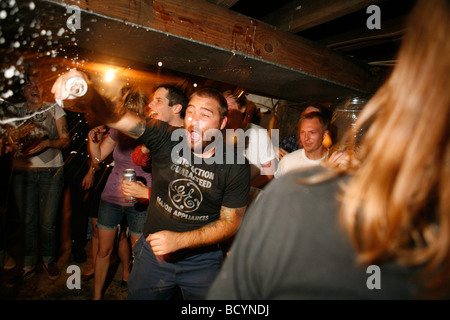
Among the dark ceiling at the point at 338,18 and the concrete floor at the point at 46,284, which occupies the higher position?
the dark ceiling at the point at 338,18

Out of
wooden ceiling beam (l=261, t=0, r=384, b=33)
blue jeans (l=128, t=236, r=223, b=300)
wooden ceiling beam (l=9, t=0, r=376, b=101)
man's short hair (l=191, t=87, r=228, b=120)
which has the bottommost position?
blue jeans (l=128, t=236, r=223, b=300)

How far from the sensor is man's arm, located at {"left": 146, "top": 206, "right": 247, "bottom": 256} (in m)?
1.84

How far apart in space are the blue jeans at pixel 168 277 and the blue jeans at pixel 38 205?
2200 millimetres

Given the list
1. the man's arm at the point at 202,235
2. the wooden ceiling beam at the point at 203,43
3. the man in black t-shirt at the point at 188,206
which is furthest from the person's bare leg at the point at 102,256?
the wooden ceiling beam at the point at 203,43

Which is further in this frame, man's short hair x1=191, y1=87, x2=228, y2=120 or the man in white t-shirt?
the man in white t-shirt

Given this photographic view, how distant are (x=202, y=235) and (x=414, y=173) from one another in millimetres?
1787

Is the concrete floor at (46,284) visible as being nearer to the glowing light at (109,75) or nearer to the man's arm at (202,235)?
the man's arm at (202,235)

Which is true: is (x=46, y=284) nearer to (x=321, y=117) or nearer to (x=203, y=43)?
(x=203, y=43)

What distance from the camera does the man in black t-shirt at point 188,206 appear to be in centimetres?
213

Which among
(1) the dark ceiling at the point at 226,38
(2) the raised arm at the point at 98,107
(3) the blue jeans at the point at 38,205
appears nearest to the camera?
(2) the raised arm at the point at 98,107

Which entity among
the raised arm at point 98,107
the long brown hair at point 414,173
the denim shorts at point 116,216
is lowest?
the denim shorts at point 116,216

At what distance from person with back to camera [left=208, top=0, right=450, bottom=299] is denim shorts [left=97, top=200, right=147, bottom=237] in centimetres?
281

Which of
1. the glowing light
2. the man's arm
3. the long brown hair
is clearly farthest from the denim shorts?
the glowing light

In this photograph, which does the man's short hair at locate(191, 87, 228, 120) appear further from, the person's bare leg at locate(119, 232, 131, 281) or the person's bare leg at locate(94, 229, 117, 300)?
the person's bare leg at locate(119, 232, 131, 281)
